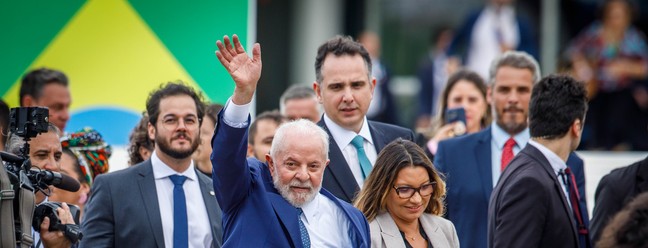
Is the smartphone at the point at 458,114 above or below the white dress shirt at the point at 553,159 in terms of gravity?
above

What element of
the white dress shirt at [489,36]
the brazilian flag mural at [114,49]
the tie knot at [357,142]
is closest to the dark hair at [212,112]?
the brazilian flag mural at [114,49]

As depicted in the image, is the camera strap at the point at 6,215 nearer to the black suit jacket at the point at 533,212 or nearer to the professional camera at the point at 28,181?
the professional camera at the point at 28,181

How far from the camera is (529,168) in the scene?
21.9ft

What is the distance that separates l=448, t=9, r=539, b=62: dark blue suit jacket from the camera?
14008 mm

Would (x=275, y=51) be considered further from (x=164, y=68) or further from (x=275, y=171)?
(x=275, y=171)

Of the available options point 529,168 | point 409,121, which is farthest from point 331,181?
point 409,121

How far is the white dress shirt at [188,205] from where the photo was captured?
7402 millimetres

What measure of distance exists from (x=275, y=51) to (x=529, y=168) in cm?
1125

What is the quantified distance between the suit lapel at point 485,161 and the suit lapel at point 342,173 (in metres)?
1.12

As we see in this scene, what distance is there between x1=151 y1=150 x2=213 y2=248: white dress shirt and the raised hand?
5.79 feet

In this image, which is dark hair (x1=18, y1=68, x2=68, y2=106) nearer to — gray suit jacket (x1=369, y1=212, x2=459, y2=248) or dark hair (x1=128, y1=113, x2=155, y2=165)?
dark hair (x1=128, y1=113, x2=155, y2=165)

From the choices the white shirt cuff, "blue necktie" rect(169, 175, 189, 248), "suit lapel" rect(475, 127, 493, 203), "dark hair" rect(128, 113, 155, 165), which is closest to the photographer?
"blue necktie" rect(169, 175, 189, 248)

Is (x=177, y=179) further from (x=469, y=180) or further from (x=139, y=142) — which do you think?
(x=469, y=180)

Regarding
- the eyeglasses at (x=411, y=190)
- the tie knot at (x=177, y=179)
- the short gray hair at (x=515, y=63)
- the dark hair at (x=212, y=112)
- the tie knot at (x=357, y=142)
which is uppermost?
the short gray hair at (x=515, y=63)
